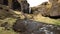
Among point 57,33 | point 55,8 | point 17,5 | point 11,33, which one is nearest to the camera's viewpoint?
point 57,33

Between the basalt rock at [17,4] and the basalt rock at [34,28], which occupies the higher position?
the basalt rock at [17,4]

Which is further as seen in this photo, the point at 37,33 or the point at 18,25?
the point at 18,25

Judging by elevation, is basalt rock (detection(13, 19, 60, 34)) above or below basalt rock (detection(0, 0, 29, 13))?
below

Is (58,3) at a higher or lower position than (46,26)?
higher

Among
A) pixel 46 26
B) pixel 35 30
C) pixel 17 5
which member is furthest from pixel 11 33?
pixel 17 5

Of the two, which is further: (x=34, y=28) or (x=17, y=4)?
(x=17, y=4)

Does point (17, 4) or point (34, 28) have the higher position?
point (17, 4)

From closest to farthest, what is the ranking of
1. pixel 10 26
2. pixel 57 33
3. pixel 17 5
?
pixel 57 33 < pixel 10 26 < pixel 17 5

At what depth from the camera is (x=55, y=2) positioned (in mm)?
17812

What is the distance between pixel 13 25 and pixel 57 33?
372 cm

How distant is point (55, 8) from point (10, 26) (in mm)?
6491

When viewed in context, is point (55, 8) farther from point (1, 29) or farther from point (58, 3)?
point (1, 29)

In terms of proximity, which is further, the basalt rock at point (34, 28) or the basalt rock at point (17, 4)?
the basalt rock at point (17, 4)

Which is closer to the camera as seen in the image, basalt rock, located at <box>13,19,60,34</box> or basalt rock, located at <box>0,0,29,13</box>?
basalt rock, located at <box>13,19,60,34</box>
